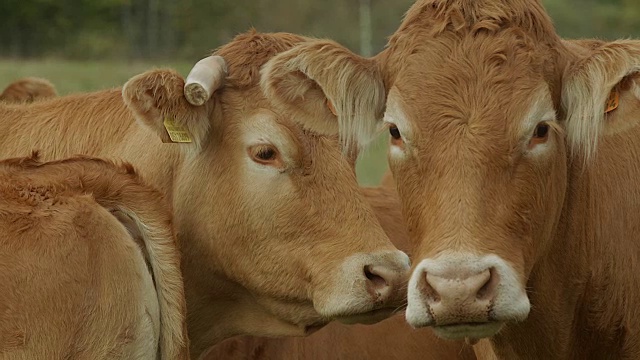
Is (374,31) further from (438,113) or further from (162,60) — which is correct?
(438,113)

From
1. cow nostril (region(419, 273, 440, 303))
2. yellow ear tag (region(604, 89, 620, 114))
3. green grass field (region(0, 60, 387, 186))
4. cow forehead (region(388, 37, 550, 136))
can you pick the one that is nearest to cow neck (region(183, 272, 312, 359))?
cow forehead (region(388, 37, 550, 136))

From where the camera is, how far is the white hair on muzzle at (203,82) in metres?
6.57

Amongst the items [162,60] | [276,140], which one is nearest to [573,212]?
[276,140]

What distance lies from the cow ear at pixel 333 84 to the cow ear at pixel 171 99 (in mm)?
441

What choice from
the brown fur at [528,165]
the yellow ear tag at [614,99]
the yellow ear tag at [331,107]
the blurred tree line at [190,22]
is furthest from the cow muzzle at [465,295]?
the blurred tree line at [190,22]

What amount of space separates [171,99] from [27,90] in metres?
3.43

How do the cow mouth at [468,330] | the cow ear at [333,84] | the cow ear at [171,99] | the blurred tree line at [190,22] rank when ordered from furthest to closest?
the blurred tree line at [190,22] → the cow ear at [171,99] → the cow ear at [333,84] → the cow mouth at [468,330]

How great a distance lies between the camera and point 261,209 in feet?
21.9

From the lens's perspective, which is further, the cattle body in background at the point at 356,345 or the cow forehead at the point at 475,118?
the cattle body in background at the point at 356,345

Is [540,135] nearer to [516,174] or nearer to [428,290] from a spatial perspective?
[516,174]

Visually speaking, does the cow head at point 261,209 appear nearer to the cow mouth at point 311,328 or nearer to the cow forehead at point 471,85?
the cow mouth at point 311,328

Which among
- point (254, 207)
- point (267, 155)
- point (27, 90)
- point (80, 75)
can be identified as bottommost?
point (80, 75)

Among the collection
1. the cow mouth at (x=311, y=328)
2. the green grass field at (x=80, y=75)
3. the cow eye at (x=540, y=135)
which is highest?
the cow eye at (x=540, y=135)

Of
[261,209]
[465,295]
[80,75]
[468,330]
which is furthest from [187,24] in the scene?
[465,295]
